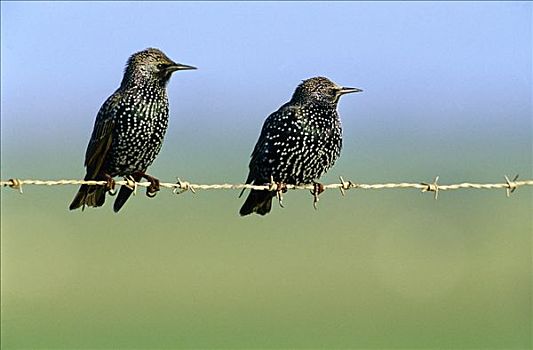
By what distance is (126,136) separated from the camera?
8375 mm

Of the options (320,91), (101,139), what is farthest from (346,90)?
(101,139)

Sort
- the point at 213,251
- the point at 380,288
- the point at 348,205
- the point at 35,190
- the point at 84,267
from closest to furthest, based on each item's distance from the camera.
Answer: the point at 380,288 < the point at 84,267 < the point at 213,251 < the point at 348,205 < the point at 35,190

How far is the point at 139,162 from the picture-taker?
8.45 metres

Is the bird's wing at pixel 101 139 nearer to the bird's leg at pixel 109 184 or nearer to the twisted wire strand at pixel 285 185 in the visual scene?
the bird's leg at pixel 109 184

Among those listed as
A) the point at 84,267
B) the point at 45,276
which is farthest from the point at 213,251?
the point at 45,276

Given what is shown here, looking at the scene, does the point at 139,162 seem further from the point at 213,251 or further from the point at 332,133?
the point at 213,251

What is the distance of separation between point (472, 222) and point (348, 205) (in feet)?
24.5

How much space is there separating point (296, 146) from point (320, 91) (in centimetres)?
56

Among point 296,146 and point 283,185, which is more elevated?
point 296,146

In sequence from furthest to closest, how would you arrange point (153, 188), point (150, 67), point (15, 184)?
point (150, 67)
point (153, 188)
point (15, 184)

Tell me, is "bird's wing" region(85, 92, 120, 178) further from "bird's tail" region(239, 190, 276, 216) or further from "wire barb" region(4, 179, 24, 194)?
"wire barb" region(4, 179, 24, 194)

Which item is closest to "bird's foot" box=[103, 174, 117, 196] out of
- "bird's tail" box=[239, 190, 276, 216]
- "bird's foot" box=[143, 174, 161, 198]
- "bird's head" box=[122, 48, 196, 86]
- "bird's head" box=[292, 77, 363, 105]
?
"bird's foot" box=[143, 174, 161, 198]

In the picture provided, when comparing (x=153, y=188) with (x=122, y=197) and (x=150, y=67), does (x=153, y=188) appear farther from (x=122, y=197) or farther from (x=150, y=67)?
(x=150, y=67)

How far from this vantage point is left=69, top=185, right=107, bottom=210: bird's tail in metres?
8.30
